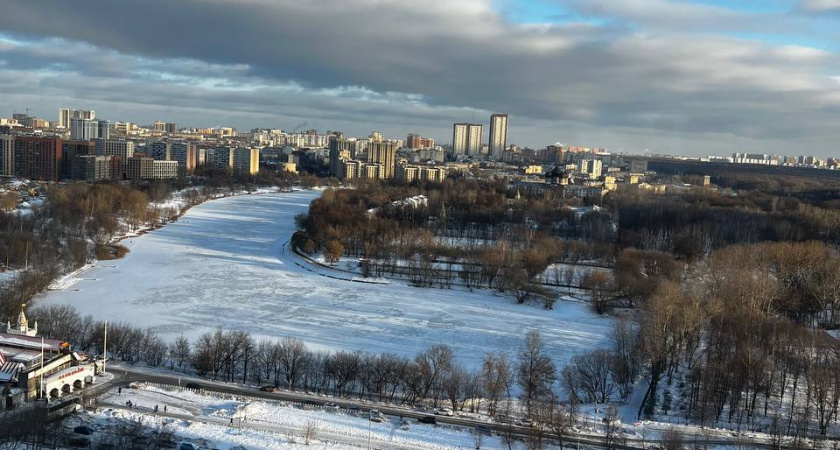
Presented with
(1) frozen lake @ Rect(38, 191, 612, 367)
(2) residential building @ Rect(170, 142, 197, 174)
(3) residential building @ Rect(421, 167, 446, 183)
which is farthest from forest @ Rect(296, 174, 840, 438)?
(2) residential building @ Rect(170, 142, 197, 174)

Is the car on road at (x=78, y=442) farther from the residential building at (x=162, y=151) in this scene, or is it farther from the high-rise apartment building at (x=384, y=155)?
the high-rise apartment building at (x=384, y=155)

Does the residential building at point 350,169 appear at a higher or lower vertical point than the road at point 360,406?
higher

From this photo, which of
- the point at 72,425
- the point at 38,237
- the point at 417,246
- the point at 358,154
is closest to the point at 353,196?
the point at 417,246

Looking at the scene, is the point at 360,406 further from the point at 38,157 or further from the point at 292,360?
the point at 38,157

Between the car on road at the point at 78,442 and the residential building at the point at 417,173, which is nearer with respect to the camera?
the car on road at the point at 78,442

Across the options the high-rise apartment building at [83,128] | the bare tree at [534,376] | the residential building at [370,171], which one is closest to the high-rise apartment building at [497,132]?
the residential building at [370,171]

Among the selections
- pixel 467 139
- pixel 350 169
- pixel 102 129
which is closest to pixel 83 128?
pixel 102 129
